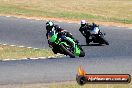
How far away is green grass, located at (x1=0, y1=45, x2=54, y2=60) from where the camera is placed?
21.0 m

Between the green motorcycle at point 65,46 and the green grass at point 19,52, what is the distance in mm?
514

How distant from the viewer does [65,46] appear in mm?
21312

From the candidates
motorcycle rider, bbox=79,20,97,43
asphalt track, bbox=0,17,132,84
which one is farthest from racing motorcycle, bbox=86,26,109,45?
Answer: asphalt track, bbox=0,17,132,84

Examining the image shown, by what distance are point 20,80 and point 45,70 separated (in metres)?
1.42

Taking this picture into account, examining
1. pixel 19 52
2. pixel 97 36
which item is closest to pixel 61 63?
pixel 19 52

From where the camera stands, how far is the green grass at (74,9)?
3375 cm

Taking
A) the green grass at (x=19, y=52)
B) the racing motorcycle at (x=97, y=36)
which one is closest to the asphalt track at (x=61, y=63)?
the racing motorcycle at (x=97, y=36)

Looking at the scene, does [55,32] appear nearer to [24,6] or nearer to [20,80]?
[20,80]

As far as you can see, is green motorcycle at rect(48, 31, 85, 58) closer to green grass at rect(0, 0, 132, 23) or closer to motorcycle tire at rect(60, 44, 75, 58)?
motorcycle tire at rect(60, 44, 75, 58)

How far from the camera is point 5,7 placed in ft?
121

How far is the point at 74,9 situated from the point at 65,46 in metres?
16.7

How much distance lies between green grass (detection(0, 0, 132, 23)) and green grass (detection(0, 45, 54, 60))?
32.4 feet

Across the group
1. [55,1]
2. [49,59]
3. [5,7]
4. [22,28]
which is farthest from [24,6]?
[49,59]

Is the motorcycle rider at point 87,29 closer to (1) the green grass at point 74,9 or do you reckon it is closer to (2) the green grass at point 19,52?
(2) the green grass at point 19,52
